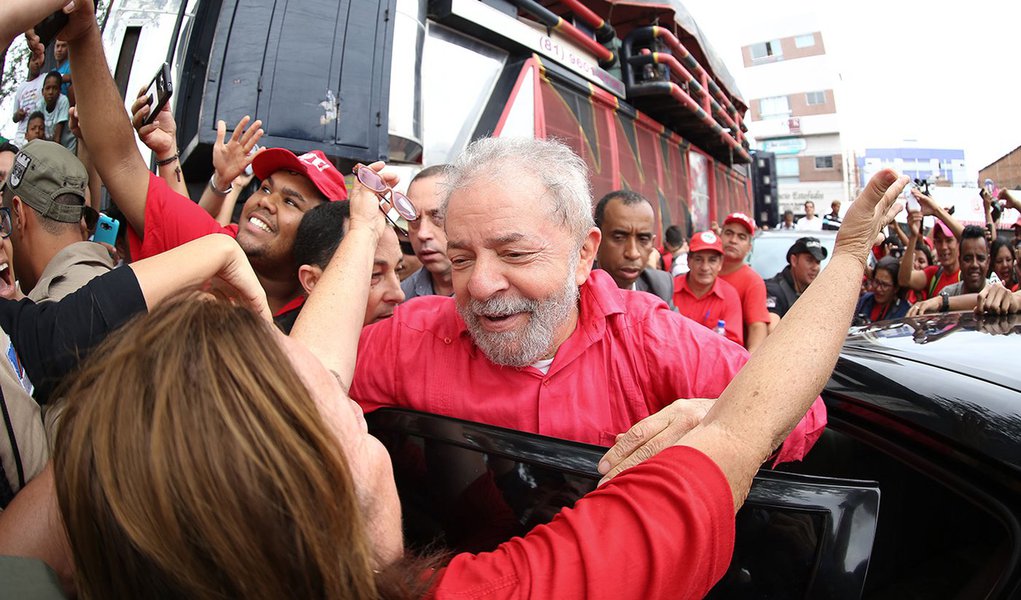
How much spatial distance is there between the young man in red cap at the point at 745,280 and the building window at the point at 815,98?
47622 mm

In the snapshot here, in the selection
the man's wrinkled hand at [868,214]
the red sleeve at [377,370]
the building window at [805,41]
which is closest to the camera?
the man's wrinkled hand at [868,214]

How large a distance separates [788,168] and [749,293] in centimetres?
4660

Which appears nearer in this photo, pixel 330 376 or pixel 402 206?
pixel 330 376

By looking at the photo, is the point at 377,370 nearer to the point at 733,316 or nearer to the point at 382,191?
the point at 382,191

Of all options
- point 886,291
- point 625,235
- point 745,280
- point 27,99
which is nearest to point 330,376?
point 625,235

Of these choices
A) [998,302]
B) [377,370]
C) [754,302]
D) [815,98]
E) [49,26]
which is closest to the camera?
[49,26]

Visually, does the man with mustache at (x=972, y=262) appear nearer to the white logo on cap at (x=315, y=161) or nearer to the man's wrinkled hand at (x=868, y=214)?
the man's wrinkled hand at (x=868, y=214)

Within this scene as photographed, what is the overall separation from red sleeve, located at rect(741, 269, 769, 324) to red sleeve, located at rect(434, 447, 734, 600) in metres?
3.50

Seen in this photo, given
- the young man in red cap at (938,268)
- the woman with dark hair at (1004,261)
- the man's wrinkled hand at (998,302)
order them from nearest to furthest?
the man's wrinkled hand at (998,302)
the woman with dark hair at (1004,261)
the young man in red cap at (938,268)

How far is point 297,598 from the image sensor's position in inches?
28.4

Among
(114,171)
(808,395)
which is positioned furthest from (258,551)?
(114,171)

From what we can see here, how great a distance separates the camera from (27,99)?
13.6ft

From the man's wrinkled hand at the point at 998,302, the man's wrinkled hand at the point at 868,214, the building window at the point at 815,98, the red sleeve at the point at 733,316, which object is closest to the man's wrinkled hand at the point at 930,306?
the red sleeve at the point at 733,316

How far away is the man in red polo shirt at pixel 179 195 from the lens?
6.56ft
